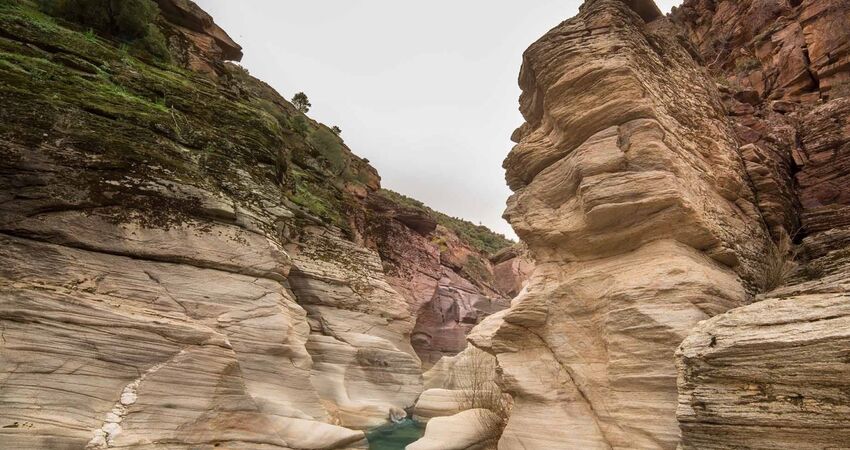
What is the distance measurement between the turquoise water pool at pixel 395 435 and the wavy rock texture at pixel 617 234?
15.2 feet

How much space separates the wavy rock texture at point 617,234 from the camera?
21.2 ft

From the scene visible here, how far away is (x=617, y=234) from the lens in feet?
25.3

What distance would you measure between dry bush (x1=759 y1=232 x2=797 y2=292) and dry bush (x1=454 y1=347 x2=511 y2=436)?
6.09 m

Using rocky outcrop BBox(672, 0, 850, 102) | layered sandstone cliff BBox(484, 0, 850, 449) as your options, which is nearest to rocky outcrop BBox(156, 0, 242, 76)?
layered sandstone cliff BBox(484, 0, 850, 449)

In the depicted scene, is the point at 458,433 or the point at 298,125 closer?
the point at 458,433

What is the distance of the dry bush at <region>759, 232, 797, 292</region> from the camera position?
7.20 m

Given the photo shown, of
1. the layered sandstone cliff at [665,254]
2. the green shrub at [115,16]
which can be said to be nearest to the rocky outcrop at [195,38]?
the green shrub at [115,16]

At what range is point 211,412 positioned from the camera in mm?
7973

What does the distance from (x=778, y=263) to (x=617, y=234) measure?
9.32 feet

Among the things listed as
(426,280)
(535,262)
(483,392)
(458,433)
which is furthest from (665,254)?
(426,280)

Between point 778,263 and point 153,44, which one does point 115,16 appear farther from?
point 778,263

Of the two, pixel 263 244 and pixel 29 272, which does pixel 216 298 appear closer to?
pixel 263 244

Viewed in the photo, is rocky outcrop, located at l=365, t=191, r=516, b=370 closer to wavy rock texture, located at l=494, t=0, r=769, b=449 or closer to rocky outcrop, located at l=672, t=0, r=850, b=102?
rocky outcrop, located at l=672, t=0, r=850, b=102

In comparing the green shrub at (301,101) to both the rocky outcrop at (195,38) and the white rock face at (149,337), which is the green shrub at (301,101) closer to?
the rocky outcrop at (195,38)
